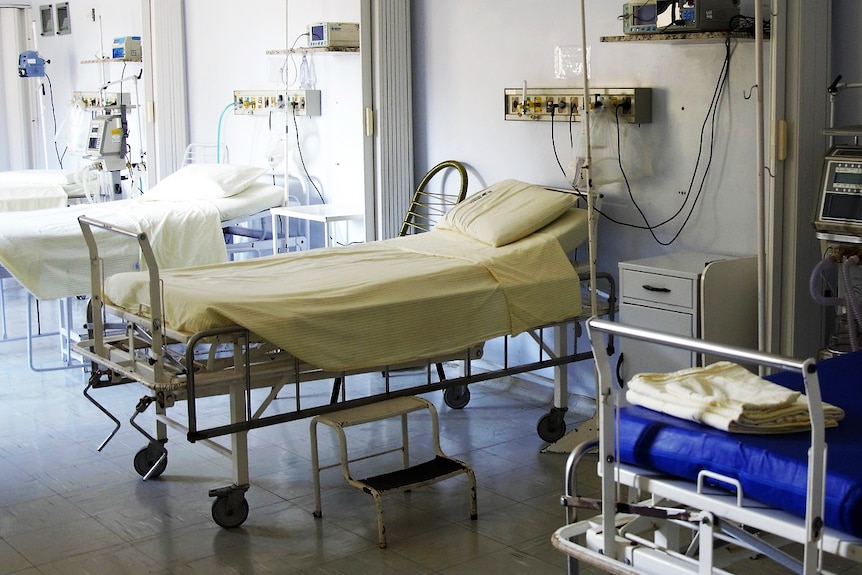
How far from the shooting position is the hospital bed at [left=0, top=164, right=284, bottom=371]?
231 inches

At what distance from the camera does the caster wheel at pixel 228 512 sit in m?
3.89

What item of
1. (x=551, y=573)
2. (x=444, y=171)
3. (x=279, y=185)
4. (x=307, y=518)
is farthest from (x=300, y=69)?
(x=551, y=573)

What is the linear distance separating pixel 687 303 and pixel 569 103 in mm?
1332

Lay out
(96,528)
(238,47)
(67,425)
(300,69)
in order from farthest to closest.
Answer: (238,47) → (300,69) → (67,425) → (96,528)

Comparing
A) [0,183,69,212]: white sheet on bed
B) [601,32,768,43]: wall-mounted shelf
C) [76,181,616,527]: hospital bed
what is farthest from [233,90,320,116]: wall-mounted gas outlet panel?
[601,32,768,43]: wall-mounted shelf

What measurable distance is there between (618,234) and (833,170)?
1.45 m

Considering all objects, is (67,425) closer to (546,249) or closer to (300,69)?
(546,249)

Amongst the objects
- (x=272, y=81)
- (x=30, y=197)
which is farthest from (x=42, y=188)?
(x=272, y=81)

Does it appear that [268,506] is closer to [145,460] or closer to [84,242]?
[145,460]

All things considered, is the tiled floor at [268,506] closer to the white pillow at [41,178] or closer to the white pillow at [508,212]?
the white pillow at [508,212]

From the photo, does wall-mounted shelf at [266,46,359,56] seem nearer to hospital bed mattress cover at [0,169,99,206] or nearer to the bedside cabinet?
hospital bed mattress cover at [0,169,99,206]

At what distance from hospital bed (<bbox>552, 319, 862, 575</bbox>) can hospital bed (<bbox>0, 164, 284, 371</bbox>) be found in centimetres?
411

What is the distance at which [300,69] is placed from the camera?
284 inches

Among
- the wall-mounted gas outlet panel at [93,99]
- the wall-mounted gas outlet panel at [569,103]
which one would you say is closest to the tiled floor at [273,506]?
the wall-mounted gas outlet panel at [569,103]
